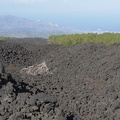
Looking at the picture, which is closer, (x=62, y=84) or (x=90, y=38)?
(x=62, y=84)

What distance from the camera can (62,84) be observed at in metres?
18.0

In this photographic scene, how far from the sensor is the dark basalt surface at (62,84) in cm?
1111

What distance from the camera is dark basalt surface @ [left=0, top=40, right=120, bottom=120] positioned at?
1111 centimetres

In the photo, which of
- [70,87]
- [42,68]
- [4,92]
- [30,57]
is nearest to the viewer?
[4,92]

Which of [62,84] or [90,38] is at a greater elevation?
[90,38]

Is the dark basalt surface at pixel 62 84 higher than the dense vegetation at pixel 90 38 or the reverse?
the reverse

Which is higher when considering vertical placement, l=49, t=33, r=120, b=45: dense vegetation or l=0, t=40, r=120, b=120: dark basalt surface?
l=49, t=33, r=120, b=45: dense vegetation

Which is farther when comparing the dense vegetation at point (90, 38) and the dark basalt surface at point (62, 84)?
the dense vegetation at point (90, 38)

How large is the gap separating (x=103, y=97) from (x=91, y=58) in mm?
8293

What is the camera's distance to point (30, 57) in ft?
85.9

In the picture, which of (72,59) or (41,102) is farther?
(72,59)

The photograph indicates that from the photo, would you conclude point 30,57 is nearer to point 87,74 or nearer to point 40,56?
point 40,56

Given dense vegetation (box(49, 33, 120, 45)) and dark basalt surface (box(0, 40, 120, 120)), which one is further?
dense vegetation (box(49, 33, 120, 45))

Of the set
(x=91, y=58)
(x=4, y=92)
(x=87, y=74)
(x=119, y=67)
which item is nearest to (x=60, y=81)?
(x=87, y=74)
